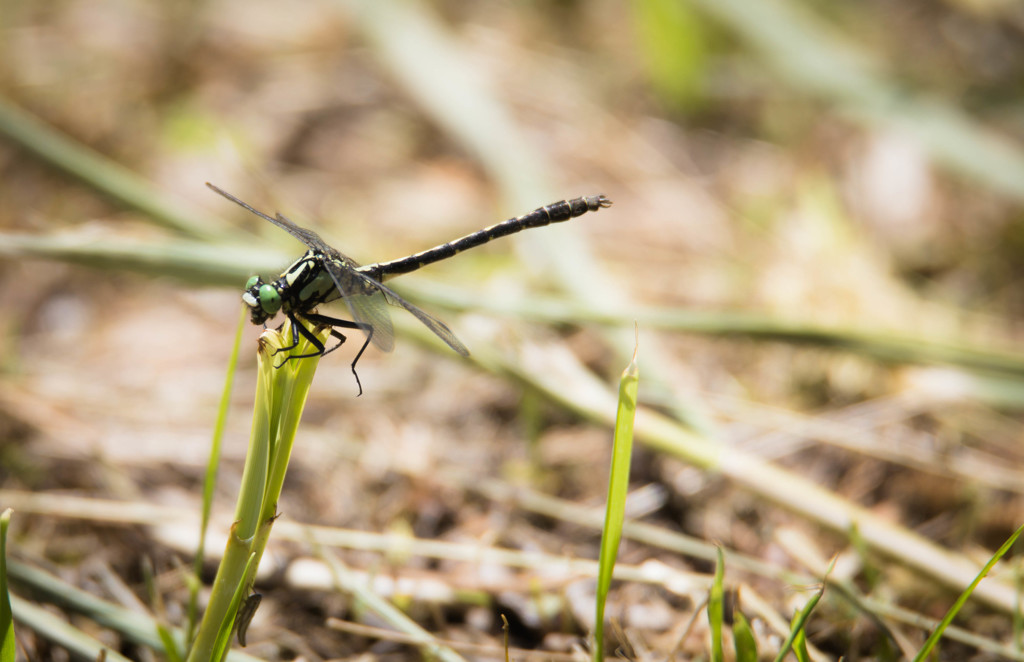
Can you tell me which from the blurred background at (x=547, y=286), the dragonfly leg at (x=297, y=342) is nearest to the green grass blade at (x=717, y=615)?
the blurred background at (x=547, y=286)

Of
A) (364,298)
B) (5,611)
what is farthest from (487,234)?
(5,611)

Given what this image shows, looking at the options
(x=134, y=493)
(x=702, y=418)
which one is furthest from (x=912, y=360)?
(x=134, y=493)

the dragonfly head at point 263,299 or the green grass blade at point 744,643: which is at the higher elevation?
the dragonfly head at point 263,299

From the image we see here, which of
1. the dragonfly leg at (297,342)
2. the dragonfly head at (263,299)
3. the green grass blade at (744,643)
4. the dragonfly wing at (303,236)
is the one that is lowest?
the green grass blade at (744,643)

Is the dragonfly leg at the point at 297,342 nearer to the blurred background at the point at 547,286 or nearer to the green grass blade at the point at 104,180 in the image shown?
the blurred background at the point at 547,286

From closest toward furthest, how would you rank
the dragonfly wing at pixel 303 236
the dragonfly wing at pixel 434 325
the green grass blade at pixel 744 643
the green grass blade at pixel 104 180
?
the green grass blade at pixel 744 643 < the dragonfly wing at pixel 434 325 < the dragonfly wing at pixel 303 236 < the green grass blade at pixel 104 180

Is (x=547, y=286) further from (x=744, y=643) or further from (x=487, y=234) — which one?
(x=744, y=643)

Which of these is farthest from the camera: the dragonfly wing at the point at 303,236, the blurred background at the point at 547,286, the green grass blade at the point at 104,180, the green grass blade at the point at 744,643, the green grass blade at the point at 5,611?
the green grass blade at the point at 104,180
